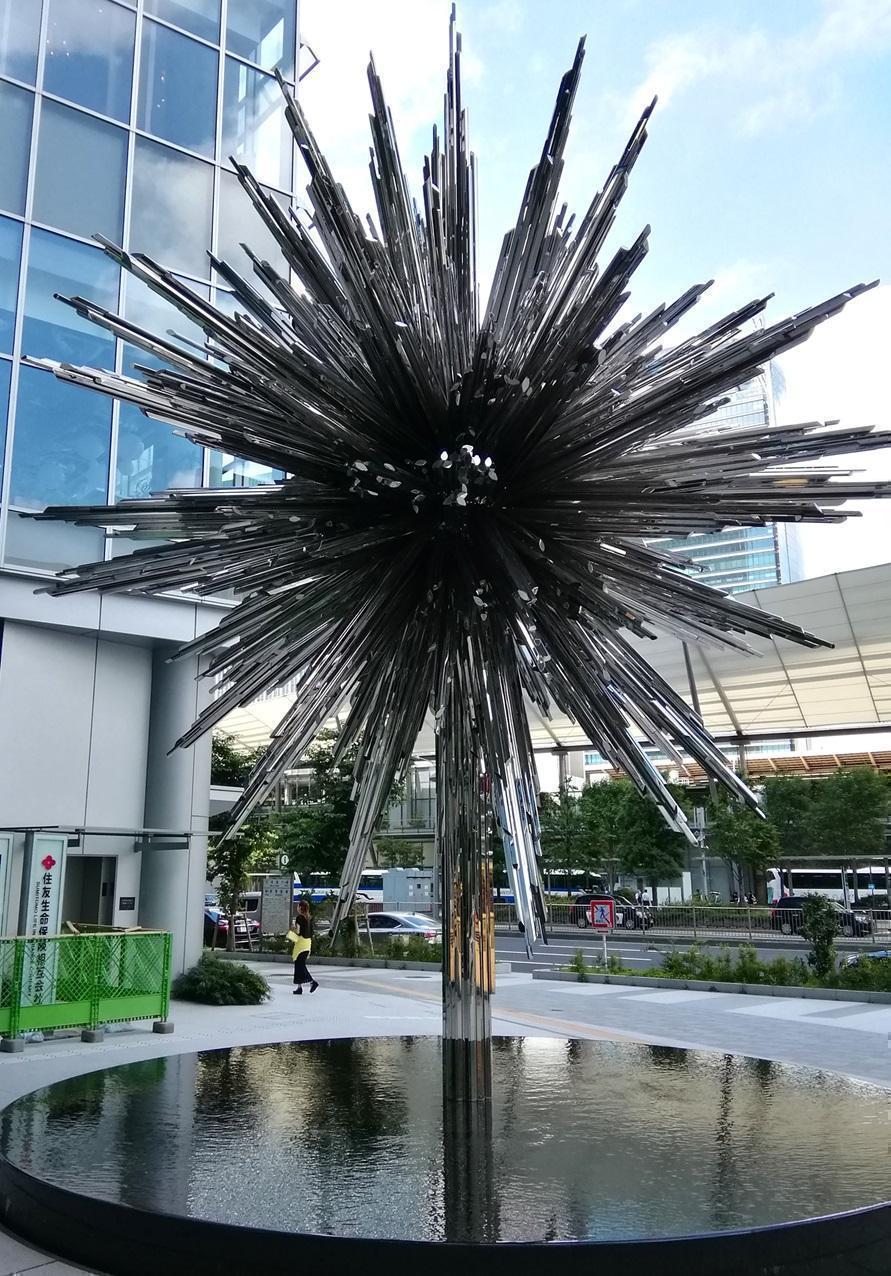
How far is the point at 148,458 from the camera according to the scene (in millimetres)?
17500

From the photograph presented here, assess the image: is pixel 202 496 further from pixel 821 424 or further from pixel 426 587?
pixel 821 424

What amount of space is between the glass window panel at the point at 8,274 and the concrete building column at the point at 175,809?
18.0 feet

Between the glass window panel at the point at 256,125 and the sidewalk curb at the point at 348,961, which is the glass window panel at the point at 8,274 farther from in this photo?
the sidewalk curb at the point at 348,961

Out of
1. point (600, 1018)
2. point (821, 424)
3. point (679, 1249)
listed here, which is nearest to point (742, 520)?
point (821, 424)

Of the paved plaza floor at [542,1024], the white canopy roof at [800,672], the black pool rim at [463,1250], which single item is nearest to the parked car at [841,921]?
the white canopy roof at [800,672]

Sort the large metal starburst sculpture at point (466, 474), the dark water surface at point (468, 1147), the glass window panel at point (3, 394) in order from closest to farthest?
the dark water surface at point (468, 1147) → the large metal starburst sculpture at point (466, 474) → the glass window panel at point (3, 394)

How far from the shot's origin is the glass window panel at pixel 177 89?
18.8 m

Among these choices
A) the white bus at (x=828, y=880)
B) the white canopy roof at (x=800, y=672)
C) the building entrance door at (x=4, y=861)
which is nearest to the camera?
the building entrance door at (x=4, y=861)

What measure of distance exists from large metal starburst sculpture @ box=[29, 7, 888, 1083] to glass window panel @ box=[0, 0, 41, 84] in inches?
550

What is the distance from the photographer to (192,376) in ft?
19.8

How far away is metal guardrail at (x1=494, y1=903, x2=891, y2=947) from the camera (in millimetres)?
34531

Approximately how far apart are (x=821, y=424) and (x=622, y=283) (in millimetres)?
1513

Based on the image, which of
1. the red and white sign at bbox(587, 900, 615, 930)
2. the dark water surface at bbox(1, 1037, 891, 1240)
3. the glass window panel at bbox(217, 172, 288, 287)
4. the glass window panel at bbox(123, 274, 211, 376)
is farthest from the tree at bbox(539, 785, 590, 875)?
the dark water surface at bbox(1, 1037, 891, 1240)

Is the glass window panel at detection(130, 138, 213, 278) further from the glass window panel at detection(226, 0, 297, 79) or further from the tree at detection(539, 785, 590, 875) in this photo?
the tree at detection(539, 785, 590, 875)
